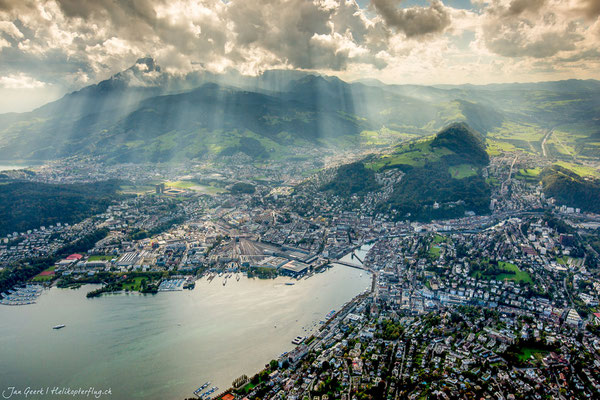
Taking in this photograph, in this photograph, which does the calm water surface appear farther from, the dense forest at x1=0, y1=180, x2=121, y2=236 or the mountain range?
the mountain range

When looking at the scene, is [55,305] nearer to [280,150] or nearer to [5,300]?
[5,300]

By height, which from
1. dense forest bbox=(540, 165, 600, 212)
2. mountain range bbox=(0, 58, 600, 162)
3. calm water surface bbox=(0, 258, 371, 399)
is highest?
mountain range bbox=(0, 58, 600, 162)

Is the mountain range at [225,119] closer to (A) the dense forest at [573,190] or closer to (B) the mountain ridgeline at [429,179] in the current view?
(B) the mountain ridgeline at [429,179]

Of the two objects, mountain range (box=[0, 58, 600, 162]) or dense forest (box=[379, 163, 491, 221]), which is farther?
mountain range (box=[0, 58, 600, 162])

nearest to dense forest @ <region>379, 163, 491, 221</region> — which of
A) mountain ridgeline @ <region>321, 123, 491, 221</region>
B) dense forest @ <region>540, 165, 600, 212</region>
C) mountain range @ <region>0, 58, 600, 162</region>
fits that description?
mountain ridgeline @ <region>321, 123, 491, 221</region>

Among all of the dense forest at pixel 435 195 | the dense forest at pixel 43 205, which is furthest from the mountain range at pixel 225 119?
the dense forest at pixel 435 195

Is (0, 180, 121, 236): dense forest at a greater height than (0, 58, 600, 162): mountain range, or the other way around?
(0, 58, 600, 162): mountain range

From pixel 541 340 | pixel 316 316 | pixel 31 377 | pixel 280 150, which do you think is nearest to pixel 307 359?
pixel 316 316
